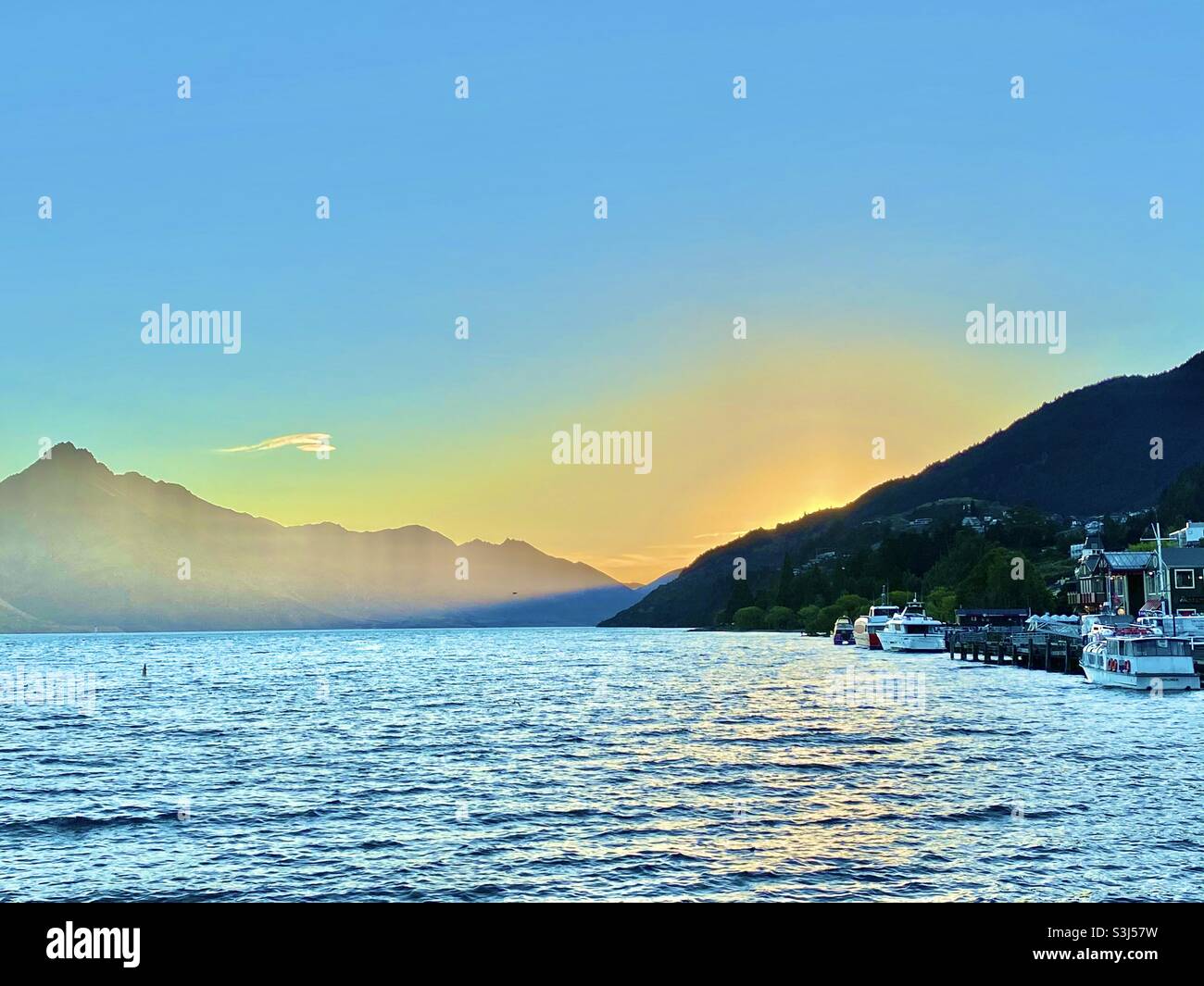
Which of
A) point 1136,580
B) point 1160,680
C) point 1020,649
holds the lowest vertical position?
point 1020,649

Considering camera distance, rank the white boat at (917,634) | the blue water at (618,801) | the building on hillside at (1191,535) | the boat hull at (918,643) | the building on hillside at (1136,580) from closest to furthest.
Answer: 1. the blue water at (618,801)
2. the building on hillside at (1136,580)
3. the white boat at (917,634)
4. the boat hull at (918,643)
5. the building on hillside at (1191,535)

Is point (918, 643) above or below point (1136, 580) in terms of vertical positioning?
below

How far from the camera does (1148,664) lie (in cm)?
8275

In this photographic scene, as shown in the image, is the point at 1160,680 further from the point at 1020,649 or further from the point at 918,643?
the point at 918,643

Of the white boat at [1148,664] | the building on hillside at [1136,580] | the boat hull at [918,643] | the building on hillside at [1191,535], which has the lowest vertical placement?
the boat hull at [918,643]

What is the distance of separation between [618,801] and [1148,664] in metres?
62.5

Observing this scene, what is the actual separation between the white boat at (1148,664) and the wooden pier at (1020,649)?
22829 mm

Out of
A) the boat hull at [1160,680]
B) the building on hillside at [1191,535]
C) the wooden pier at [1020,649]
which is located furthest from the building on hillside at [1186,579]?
the boat hull at [1160,680]

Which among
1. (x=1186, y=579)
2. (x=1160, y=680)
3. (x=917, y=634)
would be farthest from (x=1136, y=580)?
(x=1160, y=680)

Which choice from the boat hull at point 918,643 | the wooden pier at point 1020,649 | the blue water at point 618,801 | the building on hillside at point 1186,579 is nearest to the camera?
the blue water at point 618,801

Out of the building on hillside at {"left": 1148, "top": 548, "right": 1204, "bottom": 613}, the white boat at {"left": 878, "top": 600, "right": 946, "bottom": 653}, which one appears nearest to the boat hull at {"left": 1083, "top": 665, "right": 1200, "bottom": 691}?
the building on hillside at {"left": 1148, "top": 548, "right": 1204, "bottom": 613}

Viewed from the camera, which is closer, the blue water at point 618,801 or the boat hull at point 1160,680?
the blue water at point 618,801

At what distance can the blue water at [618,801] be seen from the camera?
2597 cm

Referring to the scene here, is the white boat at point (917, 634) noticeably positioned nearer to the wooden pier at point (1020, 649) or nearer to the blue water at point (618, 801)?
the wooden pier at point (1020, 649)
